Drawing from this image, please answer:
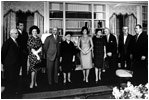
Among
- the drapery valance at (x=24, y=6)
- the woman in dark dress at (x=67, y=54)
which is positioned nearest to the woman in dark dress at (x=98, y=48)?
the woman in dark dress at (x=67, y=54)

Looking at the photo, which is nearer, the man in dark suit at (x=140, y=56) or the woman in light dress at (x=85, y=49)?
the man in dark suit at (x=140, y=56)

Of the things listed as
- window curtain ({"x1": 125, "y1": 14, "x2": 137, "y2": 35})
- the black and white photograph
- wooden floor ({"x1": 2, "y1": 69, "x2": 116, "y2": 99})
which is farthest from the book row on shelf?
wooden floor ({"x1": 2, "y1": 69, "x2": 116, "y2": 99})

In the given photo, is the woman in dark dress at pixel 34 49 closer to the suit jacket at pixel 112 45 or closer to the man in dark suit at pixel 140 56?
the suit jacket at pixel 112 45

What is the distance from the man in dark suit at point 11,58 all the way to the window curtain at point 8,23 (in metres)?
2.58

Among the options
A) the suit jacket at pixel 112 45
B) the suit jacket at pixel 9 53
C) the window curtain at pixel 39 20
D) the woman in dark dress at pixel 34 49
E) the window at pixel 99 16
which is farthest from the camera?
the window at pixel 99 16

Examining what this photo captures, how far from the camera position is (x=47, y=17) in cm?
588

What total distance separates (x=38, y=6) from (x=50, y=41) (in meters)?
2.39

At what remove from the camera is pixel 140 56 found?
359 centimetres

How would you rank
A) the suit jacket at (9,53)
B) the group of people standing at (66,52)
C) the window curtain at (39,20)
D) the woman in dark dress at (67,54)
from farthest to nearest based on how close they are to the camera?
the window curtain at (39,20) → the woman in dark dress at (67,54) → the group of people standing at (66,52) → the suit jacket at (9,53)

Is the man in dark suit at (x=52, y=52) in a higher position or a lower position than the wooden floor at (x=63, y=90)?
higher

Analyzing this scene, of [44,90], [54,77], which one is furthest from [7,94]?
[54,77]

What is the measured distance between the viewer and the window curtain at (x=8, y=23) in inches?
215

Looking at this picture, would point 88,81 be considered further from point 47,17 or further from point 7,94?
point 47,17

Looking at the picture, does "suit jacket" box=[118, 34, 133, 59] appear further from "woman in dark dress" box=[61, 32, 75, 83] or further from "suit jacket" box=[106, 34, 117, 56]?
"woman in dark dress" box=[61, 32, 75, 83]
